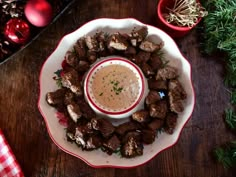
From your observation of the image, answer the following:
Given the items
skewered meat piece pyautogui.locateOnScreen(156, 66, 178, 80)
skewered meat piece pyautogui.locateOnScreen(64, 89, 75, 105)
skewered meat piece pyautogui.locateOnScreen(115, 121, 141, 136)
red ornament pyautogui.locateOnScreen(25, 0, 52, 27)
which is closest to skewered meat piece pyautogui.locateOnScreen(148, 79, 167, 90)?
skewered meat piece pyautogui.locateOnScreen(156, 66, 178, 80)

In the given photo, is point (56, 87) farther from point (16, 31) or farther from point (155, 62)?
point (155, 62)

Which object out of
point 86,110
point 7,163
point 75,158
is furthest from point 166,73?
point 7,163

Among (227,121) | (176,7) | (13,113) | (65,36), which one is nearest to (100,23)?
(65,36)

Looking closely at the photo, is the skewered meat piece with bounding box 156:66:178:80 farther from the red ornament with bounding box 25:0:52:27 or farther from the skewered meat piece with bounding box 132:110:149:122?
the red ornament with bounding box 25:0:52:27

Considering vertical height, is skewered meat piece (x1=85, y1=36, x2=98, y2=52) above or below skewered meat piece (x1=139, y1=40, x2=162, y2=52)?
above

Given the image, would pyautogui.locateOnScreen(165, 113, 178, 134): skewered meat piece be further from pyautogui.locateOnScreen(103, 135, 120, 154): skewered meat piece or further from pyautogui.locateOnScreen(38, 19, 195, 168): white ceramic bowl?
pyautogui.locateOnScreen(103, 135, 120, 154): skewered meat piece

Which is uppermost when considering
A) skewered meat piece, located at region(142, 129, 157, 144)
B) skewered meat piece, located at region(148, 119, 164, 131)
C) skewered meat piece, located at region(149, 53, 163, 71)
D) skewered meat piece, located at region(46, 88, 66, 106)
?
skewered meat piece, located at region(46, 88, 66, 106)
